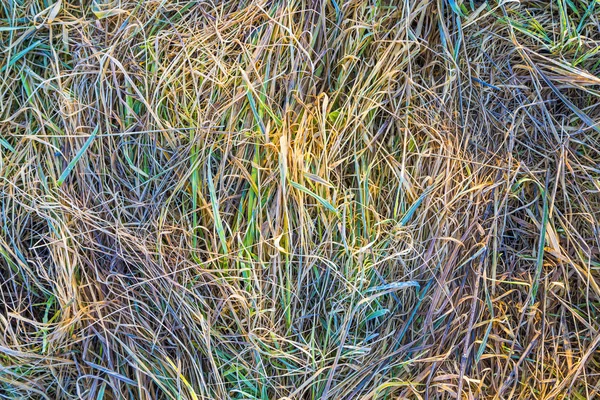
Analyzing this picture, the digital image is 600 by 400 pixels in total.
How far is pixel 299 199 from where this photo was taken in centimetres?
102

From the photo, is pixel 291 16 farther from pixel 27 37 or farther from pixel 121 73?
pixel 27 37

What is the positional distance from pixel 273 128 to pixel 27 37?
1.80 ft

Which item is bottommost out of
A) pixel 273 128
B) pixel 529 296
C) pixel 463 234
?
pixel 529 296

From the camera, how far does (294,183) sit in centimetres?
100

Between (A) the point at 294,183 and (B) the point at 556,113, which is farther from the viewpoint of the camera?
(B) the point at 556,113

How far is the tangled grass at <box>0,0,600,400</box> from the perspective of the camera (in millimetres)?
1010

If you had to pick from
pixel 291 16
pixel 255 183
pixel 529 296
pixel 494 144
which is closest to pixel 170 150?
pixel 255 183

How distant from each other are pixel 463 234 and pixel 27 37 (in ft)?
3.20

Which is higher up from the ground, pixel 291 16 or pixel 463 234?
pixel 291 16

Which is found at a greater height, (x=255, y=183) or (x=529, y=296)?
(x=255, y=183)

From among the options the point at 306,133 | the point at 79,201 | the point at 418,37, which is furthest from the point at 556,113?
the point at 79,201

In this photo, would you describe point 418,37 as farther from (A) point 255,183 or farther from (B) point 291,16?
(A) point 255,183

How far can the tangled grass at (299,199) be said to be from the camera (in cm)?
101

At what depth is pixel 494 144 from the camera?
1.08 m
